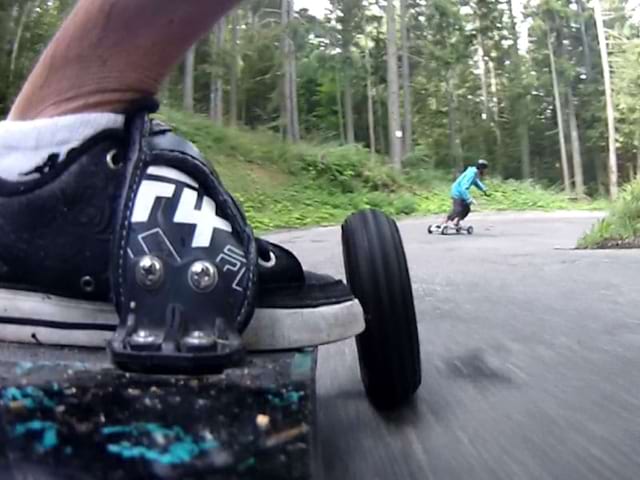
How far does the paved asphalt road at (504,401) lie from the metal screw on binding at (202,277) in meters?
0.19

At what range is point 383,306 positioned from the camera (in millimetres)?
717

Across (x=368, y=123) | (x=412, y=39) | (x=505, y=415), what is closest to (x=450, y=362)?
(x=505, y=415)

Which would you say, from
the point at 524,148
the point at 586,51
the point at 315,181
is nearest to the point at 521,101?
the point at 524,148

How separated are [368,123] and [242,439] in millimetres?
25487

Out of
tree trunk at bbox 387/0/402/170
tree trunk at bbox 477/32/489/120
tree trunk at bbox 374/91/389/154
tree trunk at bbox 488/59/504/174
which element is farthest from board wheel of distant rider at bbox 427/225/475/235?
tree trunk at bbox 477/32/489/120

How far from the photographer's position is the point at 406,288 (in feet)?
2.40

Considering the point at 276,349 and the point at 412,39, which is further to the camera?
the point at 412,39

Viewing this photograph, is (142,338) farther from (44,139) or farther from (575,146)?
(575,146)

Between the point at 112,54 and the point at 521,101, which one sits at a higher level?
the point at 521,101

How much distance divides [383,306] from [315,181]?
1409 centimetres

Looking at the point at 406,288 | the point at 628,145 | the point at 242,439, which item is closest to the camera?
the point at 242,439

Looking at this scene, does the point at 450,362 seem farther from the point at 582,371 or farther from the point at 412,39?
the point at 412,39

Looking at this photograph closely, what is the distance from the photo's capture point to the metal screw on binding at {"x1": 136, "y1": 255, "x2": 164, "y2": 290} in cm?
53

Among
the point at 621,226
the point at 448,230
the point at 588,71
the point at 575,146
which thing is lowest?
the point at 448,230
